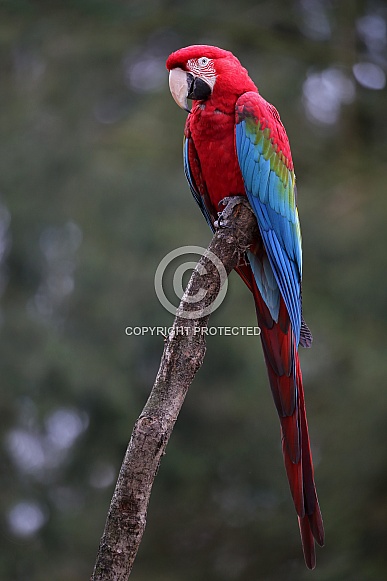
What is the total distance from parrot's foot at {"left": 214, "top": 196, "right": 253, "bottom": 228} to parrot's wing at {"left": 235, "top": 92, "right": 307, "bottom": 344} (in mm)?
31

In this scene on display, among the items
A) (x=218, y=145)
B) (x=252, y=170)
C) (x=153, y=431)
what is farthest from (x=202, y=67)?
(x=153, y=431)

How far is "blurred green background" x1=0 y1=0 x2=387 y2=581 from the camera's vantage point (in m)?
5.02

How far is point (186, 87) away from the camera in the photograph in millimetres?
2826

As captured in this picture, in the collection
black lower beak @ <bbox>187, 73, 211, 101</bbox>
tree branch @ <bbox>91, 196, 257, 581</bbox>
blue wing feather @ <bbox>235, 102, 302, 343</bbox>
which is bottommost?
tree branch @ <bbox>91, 196, 257, 581</bbox>

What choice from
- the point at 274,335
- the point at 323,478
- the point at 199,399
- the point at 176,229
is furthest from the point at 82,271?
the point at 274,335

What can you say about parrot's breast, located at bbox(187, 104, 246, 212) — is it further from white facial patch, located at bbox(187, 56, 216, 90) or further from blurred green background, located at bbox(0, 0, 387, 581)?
blurred green background, located at bbox(0, 0, 387, 581)

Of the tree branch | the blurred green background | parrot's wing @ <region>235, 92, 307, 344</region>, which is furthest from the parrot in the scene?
the blurred green background

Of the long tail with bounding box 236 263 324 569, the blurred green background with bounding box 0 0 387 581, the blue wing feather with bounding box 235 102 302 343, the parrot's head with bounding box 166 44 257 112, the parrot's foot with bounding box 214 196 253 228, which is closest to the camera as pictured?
the long tail with bounding box 236 263 324 569

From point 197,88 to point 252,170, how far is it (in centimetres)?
37

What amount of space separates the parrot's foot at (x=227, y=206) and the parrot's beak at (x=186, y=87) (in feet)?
1.29

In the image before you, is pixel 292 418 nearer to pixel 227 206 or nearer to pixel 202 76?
pixel 227 206

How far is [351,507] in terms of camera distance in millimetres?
4637

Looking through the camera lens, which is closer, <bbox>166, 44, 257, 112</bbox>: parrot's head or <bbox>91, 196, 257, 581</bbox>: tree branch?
<bbox>91, 196, 257, 581</bbox>: tree branch

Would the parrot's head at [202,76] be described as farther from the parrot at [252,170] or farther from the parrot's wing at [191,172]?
the parrot's wing at [191,172]
